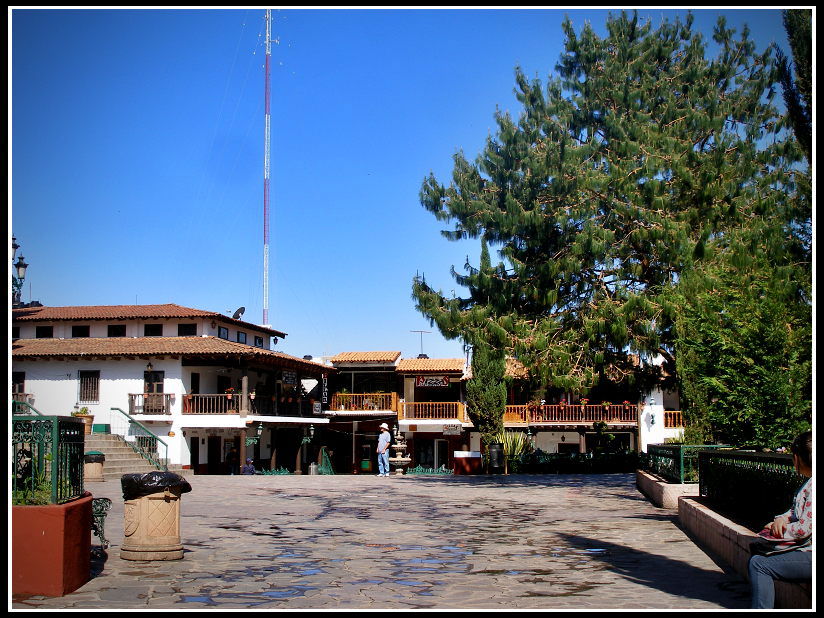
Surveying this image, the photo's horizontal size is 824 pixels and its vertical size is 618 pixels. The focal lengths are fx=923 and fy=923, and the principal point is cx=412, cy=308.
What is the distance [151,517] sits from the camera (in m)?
9.37

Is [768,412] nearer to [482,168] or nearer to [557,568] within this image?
[557,568]

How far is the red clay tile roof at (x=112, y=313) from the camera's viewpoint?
39.5 metres

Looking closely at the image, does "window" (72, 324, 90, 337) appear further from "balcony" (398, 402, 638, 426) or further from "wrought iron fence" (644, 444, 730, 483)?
"wrought iron fence" (644, 444, 730, 483)

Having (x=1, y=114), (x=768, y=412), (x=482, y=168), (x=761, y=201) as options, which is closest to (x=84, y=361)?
(x=482, y=168)

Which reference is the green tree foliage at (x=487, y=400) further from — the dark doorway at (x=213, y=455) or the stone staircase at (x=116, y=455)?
the stone staircase at (x=116, y=455)

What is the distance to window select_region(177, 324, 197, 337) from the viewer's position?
130 feet

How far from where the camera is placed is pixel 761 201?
62.1 ft

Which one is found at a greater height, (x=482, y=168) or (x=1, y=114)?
(x=482, y=168)

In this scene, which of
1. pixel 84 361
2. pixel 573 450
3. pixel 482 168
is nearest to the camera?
pixel 482 168

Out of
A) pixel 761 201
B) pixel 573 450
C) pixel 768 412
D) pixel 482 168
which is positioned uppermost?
pixel 482 168

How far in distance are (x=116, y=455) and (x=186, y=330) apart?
11928 mm

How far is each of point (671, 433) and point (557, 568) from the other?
116 ft

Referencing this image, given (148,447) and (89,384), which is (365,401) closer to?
(89,384)

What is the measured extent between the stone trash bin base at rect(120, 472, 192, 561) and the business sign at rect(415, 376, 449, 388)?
38.5 meters
